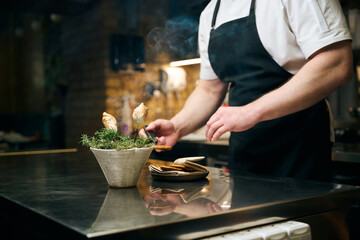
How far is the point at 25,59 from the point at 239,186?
6263 mm

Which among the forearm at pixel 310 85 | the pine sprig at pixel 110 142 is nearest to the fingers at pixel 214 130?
the forearm at pixel 310 85

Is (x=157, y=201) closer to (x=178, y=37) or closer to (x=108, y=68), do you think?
(x=178, y=37)

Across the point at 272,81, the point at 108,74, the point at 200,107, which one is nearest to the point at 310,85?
the point at 272,81

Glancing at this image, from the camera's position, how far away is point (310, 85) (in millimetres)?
1105

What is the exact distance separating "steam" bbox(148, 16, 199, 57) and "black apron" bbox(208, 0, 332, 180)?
1.44m

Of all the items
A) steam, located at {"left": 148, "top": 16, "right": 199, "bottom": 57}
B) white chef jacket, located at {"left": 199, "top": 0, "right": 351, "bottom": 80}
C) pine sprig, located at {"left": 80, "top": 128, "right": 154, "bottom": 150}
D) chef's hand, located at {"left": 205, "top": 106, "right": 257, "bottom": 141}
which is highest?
steam, located at {"left": 148, "top": 16, "right": 199, "bottom": 57}

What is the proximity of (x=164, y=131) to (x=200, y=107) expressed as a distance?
0.24 m

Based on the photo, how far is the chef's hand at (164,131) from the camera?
4.35ft

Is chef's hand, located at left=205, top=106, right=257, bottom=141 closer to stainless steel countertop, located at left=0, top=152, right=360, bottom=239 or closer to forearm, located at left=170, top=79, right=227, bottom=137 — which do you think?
stainless steel countertop, located at left=0, top=152, right=360, bottom=239

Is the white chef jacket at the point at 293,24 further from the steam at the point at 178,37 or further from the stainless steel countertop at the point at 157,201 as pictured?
the steam at the point at 178,37

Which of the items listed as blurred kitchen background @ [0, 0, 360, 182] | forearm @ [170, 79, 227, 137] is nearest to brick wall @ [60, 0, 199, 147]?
blurred kitchen background @ [0, 0, 360, 182]

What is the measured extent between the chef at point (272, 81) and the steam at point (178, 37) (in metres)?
1.36

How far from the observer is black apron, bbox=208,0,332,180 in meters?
1.32

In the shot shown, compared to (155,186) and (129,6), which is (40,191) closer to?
(155,186)
